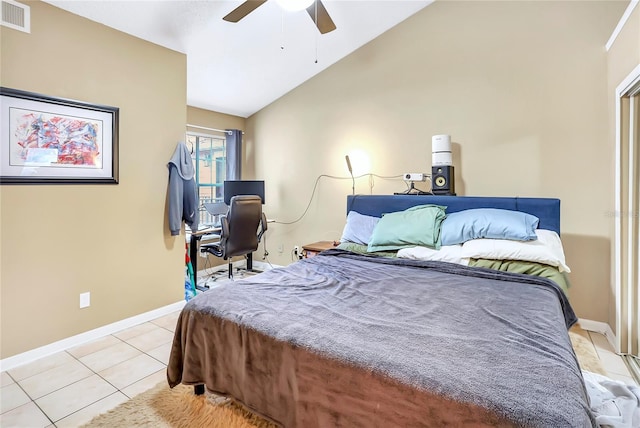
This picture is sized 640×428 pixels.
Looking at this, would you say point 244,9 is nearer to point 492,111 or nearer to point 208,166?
point 492,111

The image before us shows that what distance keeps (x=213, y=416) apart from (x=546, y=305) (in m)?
1.83

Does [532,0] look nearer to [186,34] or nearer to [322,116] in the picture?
[322,116]

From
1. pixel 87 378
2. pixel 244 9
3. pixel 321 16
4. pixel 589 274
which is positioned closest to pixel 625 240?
pixel 589 274

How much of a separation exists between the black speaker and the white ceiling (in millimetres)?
1749

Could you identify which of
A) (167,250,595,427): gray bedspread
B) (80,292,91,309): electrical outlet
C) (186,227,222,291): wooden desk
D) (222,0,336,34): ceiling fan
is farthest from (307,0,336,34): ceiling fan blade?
(80,292,91,309): electrical outlet

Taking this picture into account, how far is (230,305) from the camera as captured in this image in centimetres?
169

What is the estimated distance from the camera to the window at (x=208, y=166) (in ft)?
15.2

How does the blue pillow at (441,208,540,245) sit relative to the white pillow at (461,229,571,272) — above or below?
above

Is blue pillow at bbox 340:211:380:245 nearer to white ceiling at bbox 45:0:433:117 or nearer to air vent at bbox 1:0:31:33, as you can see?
white ceiling at bbox 45:0:433:117

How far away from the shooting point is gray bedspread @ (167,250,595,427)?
1.00 meters

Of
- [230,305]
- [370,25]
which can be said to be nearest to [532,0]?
[370,25]

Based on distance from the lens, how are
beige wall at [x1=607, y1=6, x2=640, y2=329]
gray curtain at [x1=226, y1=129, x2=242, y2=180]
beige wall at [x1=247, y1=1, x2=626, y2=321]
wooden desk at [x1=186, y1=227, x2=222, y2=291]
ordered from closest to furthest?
beige wall at [x1=607, y1=6, x2=640, y2=329], beige wall at [x1=247, y1=1, x2=626, y2=321], wooden desk at [x1=186, y1=227, x2=222, y2=291], gray curtain at [x1=226, y1=129, x2=242, y2=180]

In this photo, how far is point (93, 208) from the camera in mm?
2691

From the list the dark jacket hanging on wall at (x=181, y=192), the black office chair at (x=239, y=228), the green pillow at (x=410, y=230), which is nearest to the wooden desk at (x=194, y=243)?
the black office chair at (x=239, y=228)
